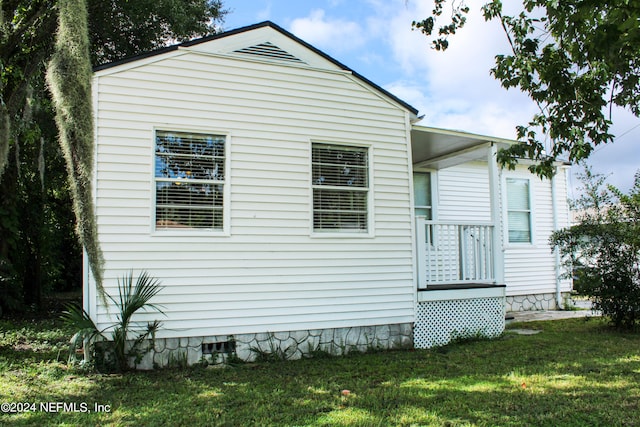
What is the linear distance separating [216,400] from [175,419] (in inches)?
22.1

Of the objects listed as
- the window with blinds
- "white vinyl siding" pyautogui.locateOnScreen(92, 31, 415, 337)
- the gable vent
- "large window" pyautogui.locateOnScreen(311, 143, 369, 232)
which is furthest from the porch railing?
the gable vent

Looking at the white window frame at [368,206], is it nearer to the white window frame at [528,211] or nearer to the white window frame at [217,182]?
the white window frame at [217,182]

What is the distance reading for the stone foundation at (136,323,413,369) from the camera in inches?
222

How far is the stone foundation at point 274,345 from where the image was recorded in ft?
18.5

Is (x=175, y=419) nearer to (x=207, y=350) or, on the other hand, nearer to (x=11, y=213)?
(x=207, y=350)

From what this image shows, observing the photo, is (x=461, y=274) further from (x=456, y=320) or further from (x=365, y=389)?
(x=365, y=389)

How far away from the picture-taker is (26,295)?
10539mm

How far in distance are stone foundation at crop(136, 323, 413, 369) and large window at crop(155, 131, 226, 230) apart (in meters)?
1.48

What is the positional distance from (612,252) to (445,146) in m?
3.25

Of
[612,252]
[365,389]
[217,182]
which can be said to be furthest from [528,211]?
[217,182]

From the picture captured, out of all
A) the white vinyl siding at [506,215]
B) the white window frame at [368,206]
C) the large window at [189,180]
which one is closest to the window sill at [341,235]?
the white window frame at [368,206]

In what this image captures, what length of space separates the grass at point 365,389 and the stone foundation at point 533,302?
11.7ft

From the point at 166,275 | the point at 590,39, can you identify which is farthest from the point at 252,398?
the point at 590,39

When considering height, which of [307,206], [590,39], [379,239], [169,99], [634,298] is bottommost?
[634,298]
